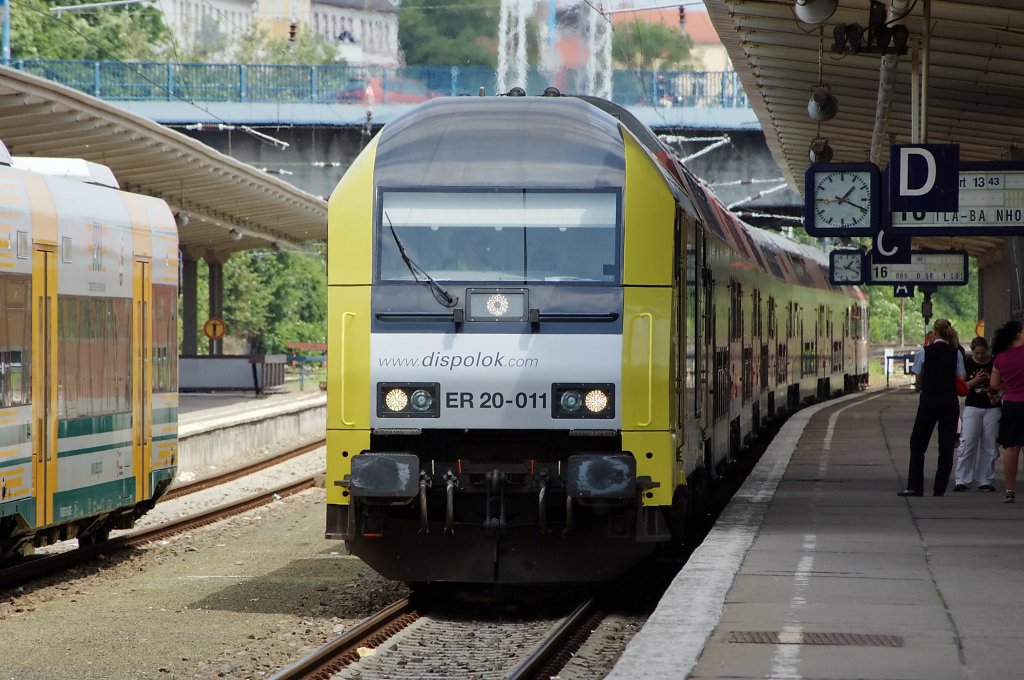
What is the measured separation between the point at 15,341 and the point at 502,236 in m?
3.42

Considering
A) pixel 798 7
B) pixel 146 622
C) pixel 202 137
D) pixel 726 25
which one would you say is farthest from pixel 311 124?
pixel 146 622

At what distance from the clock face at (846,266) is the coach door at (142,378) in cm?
1626

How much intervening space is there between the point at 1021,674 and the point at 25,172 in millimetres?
7909

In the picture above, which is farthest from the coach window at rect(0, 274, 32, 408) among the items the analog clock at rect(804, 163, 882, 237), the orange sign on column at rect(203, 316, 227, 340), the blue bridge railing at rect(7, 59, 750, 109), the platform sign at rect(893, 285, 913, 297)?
the orange sign on column at rect(203, 316, 227, 340)

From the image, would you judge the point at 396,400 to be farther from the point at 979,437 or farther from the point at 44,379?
the point at 979,437

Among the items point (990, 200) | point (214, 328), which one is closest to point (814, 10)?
point (990, 200)

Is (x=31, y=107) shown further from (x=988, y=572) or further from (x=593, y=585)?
(x=988, y=572)

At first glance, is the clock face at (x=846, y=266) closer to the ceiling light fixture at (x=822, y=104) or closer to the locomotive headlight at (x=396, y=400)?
the ceiling light fixture at (x=822, y=104)

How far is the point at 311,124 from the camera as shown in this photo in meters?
35.8

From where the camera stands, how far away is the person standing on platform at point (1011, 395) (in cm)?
1399

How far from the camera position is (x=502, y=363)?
33.5 ft

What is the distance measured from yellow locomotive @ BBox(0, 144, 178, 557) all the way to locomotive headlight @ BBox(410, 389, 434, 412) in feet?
9.31

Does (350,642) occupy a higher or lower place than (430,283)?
lower

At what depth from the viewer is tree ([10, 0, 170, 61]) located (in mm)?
59969
